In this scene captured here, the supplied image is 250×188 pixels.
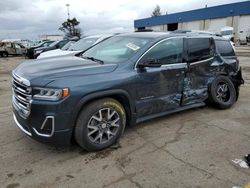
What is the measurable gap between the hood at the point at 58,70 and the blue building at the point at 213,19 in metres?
44.7

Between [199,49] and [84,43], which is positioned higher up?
[84,43]

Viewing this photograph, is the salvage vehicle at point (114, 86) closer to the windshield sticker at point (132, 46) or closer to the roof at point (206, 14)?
the windshield sticker at point (132, 46)

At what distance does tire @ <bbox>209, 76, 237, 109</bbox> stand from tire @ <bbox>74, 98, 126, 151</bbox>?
93.1 inches

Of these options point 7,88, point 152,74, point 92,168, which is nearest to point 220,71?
point 152,74

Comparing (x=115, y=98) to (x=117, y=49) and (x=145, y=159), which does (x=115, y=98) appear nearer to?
(x=145, y=159)

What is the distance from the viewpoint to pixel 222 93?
229 inches

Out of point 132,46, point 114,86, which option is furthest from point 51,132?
point 132,46

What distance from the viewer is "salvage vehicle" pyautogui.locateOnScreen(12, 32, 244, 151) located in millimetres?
3391

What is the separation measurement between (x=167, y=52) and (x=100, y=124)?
70.7 inches

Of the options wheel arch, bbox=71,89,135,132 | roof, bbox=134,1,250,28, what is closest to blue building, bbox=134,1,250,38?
roof, bbox=134,1,250,28

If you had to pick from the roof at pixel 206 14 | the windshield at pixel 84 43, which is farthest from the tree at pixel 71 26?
the windshield at pixel 84 43

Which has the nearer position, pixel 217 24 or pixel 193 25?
pixel 217 24

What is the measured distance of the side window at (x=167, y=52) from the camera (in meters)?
4.39

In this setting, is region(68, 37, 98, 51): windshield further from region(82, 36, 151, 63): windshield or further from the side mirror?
the side mirror
